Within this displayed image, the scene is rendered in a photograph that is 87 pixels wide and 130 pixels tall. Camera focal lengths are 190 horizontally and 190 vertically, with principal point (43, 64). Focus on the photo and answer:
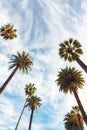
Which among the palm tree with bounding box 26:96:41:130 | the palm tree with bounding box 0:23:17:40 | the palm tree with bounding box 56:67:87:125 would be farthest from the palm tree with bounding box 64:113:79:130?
the palm tree with bounding box 0:23:17:40

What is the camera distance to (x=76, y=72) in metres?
38.9

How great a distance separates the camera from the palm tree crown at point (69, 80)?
37375 millimetres

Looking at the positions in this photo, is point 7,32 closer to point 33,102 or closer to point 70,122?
point 33,102

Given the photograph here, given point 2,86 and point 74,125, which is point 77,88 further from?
point 74,125

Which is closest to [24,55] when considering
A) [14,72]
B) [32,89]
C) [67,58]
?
[14,72]

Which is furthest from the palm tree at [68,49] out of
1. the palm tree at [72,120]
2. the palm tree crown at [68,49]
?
the palm tree at [72,120]

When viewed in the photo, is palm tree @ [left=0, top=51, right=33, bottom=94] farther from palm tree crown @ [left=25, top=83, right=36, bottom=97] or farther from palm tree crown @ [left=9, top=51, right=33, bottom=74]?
palm tree crown @ [left=25, top=83, right=36, bottom=97]

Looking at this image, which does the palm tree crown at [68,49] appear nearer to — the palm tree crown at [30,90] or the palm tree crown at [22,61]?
the palm tree crown at [22,61]

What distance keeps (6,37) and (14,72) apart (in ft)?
35.1

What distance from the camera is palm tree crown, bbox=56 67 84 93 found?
123ft

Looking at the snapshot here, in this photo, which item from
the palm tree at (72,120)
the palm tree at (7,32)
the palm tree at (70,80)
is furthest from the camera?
the palm tree at (72,120)

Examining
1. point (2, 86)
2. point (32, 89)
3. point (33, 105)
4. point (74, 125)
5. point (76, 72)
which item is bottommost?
point (2, 86)

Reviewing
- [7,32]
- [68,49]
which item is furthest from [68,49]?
[7,32]

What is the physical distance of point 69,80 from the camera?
37.4 meters
